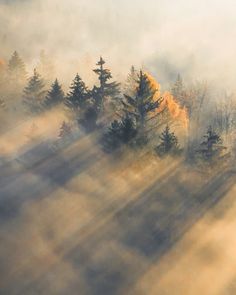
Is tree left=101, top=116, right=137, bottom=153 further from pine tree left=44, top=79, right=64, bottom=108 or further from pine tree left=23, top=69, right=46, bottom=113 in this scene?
pine tree left=23, top=69, right=46, bottom=113

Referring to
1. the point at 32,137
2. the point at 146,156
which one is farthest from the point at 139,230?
the point at 32,137

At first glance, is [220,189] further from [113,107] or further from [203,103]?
[203,103]

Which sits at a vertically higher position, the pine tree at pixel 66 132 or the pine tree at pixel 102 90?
the pine tree at pixel 102 90

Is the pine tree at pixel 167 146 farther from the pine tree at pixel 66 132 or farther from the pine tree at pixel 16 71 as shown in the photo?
the pine tree at pixel 16 71

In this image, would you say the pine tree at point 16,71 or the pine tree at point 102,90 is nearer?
the pine tree at point 102,90

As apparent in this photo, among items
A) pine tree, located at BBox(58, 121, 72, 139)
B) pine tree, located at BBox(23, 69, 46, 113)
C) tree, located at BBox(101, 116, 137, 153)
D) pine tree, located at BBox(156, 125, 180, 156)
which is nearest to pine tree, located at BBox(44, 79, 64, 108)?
pine tree, located at BBox(23, 69, 46, 113)

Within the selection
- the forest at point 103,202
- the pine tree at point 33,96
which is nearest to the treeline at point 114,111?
the pine tree at point 33,96

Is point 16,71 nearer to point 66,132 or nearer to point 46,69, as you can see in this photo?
point 46,69

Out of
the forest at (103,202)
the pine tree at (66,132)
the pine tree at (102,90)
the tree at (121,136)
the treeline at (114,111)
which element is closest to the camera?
the forest at (103,202)

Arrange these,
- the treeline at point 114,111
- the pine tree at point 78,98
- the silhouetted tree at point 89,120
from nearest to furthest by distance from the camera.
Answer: the treeline at point 114,111
the silhouetted tree at point 89,120
the pine tree at point 78,98
